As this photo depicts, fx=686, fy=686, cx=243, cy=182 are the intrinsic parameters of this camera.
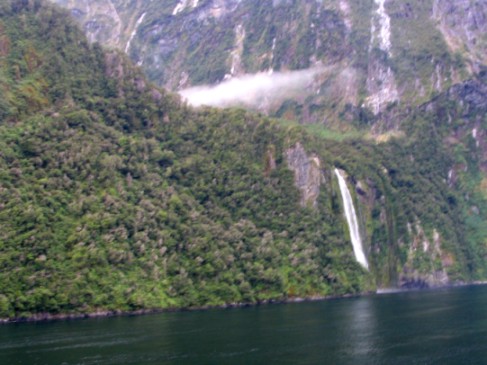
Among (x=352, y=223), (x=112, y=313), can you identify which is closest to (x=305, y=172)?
(x=352, y=223)

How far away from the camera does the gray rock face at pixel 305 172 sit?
18288 centimetres

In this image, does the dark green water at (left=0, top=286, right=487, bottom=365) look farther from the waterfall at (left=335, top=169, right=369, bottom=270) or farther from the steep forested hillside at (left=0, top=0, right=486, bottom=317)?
the waterfall at (left=335, top=169, right=369, bottom=270)

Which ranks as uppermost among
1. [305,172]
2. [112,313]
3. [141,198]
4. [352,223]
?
[305,172]

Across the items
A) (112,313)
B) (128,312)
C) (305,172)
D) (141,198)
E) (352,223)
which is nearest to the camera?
(112,313)

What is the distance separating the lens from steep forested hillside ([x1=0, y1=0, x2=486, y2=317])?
118875mm

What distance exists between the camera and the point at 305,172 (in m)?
187

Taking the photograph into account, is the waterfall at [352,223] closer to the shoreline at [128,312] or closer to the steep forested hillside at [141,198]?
the steep forested hillside at [141,198]

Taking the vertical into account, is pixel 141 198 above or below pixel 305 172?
below

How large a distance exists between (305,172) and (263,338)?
342ft

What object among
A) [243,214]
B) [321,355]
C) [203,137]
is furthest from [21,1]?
[321,355]

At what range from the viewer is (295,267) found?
522 ft

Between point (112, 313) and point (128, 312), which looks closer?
point (112, 313)

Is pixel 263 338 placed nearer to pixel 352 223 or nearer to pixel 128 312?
pixel 128 312

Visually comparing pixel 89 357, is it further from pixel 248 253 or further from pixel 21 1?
pixel 21 1
